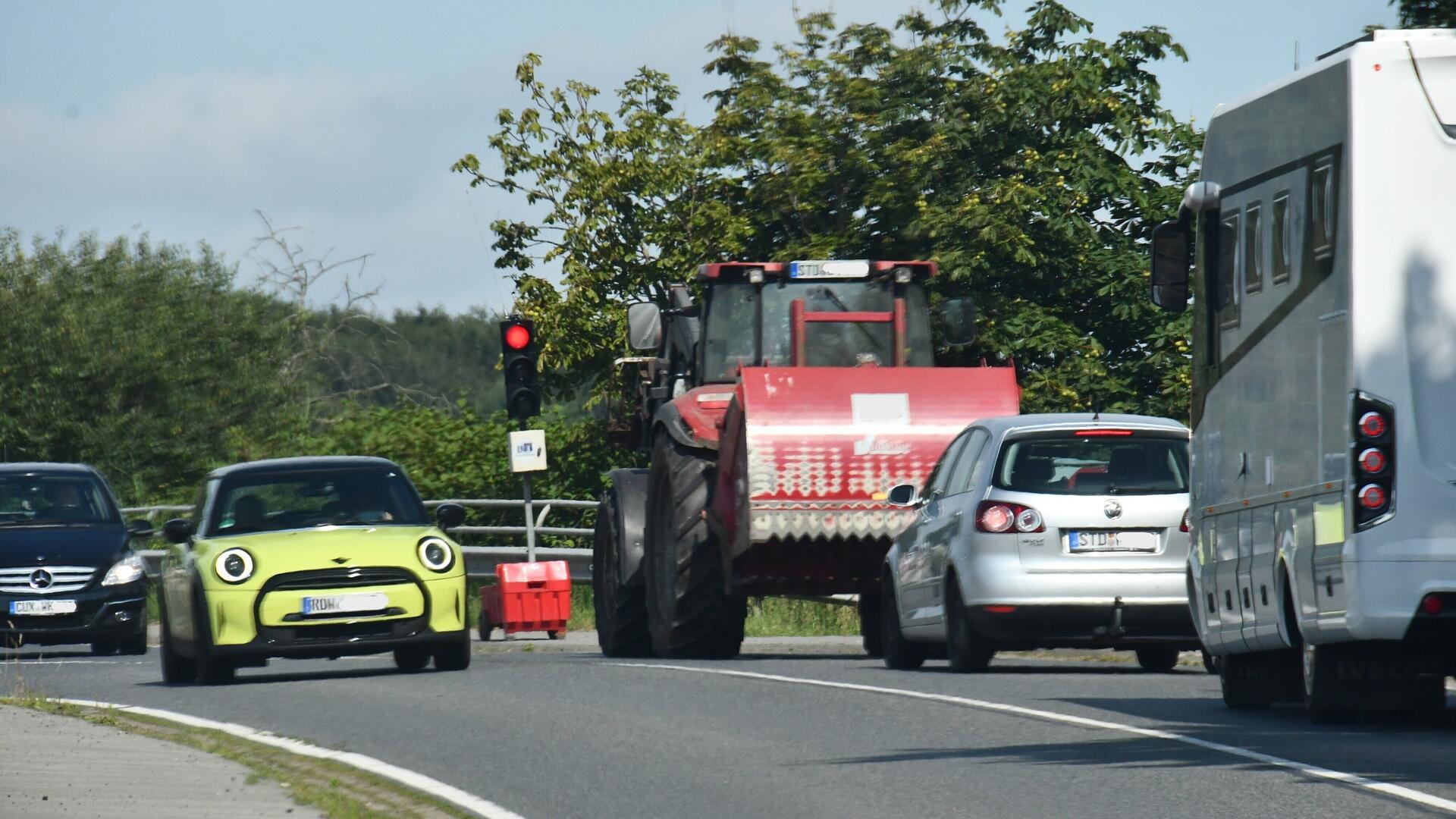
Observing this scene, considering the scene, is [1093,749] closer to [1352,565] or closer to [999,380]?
[1352,565]

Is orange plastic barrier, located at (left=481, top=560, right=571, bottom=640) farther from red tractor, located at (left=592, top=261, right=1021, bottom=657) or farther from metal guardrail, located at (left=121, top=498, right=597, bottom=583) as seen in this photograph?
red tractor, located at (left=592, top=261, right=1021, bottom=657)

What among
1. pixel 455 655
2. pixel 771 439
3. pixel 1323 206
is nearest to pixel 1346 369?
pixel 1323 206

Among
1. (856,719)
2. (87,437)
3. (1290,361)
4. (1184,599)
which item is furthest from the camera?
(87,437)

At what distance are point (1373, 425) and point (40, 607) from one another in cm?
1490

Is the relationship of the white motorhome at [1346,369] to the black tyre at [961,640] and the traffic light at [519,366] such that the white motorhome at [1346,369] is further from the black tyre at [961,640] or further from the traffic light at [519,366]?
the traffic light at [519,366]

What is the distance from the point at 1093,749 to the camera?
37.1 ft

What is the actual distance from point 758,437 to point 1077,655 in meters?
4.15

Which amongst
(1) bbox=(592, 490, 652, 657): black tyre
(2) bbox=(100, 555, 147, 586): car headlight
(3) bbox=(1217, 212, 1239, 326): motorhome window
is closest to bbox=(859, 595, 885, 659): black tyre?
(1) bbox=(592, 490, 652, 657): black tyre

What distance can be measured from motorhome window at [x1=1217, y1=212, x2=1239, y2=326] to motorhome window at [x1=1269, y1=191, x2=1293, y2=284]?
0.63 meters

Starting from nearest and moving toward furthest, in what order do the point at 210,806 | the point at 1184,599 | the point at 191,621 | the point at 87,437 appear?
the point at 210,806, the point at 1184,599, the point at 191,621, the point at 87,437

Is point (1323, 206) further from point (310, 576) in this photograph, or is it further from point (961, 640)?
point (310, 576)

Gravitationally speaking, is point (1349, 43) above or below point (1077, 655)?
above

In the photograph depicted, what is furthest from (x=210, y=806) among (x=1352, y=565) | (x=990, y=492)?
(x=990, y=492)

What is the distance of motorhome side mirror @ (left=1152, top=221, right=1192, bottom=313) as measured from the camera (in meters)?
13.4
